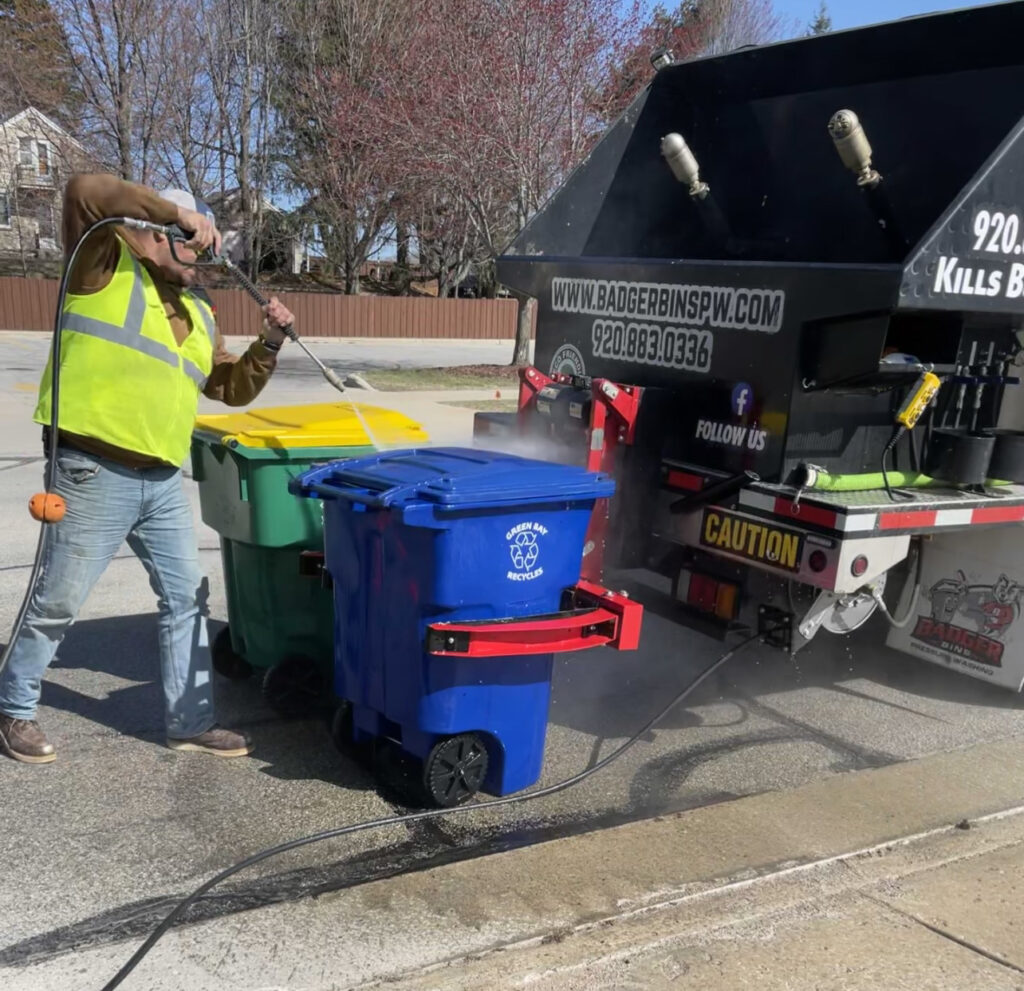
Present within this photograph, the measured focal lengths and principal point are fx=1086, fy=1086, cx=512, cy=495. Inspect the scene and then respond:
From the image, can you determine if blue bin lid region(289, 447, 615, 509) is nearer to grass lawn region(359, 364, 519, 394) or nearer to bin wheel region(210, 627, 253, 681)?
bin wheel region(210, 627, 253, 681)

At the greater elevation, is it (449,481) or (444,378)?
(449,481)

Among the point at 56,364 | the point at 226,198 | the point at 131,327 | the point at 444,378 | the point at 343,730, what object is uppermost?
the point at 226,198

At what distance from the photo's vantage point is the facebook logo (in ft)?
13.4

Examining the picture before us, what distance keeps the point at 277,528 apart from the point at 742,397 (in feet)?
5.86

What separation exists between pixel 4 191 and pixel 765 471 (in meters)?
31.4

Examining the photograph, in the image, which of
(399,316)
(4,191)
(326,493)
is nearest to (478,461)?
(326,493)

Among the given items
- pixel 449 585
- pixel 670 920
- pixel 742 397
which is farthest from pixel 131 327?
pixel 670 920

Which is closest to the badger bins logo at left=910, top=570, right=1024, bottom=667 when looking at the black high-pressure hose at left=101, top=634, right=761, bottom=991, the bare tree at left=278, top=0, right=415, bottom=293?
the black high-pressure hose at left=101, top=634, right=761, bottom=991

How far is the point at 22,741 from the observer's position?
3.58m

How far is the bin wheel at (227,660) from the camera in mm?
4414

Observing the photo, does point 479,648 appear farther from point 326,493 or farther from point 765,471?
point 765,471

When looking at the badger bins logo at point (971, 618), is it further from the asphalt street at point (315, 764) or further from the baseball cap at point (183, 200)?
the baseball cap at point (183, 200)

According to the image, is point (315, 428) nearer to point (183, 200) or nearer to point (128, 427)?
point (128, 427)

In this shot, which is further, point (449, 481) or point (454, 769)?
point (454, 769)
